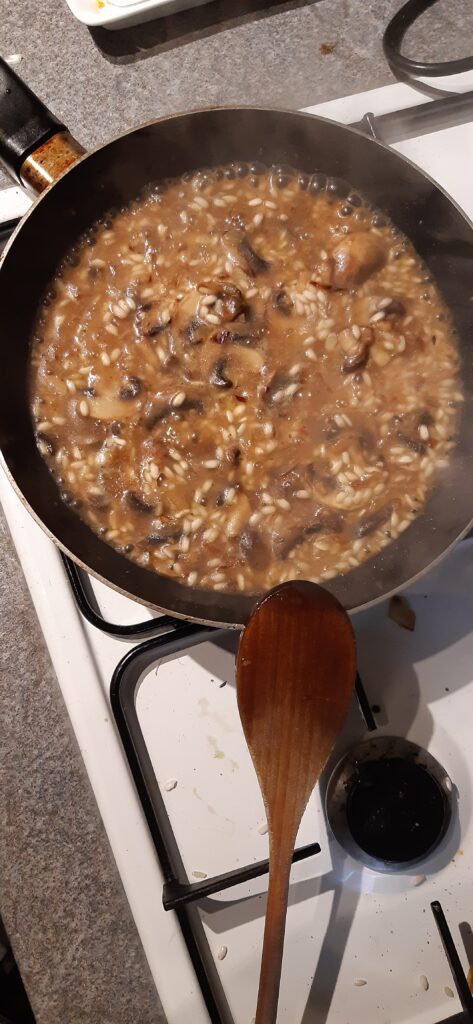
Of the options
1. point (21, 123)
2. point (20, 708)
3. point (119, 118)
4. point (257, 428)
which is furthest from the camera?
point (119, 118)

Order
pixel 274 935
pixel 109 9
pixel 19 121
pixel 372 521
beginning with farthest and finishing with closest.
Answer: pixel 109 9 < pixel 372 521 < pixel 19 121 < pixel 274 935

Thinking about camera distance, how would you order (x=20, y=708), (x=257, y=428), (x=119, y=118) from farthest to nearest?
1. (x=119, y=118)
2. (x=20, y=708)
3. (x=257, y=428)

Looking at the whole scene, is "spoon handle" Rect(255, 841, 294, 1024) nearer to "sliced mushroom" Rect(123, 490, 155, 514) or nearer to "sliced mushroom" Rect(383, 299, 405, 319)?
"sliced mushroom" Rect(123, 490, 155, 514)

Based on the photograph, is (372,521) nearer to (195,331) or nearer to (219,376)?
(219,376)

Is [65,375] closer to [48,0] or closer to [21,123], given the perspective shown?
[21,123]

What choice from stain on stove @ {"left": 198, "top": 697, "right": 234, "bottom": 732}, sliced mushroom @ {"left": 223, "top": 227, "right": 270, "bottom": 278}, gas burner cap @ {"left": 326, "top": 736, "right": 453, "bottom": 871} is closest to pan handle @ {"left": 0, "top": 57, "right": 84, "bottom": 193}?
sliced mushroom @ {"left": 223, "top": 227, "right": 270, "bottom": 278}

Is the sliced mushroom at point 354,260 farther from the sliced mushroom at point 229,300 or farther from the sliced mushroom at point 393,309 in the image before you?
the sliced mushroom at point 229,300

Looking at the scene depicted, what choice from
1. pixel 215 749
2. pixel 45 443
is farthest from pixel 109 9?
pixel 215 749

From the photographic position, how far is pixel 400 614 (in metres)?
1.65

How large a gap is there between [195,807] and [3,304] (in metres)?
1.13

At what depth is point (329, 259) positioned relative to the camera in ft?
5.32

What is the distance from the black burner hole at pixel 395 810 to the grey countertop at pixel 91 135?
61cm

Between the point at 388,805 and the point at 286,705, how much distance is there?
1.32 feet

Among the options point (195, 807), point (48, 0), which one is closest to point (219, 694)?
point (195, 807)
